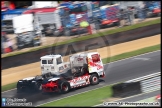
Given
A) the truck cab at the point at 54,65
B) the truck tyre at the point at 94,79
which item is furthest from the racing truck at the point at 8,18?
the truck tyre at the point at 94,79

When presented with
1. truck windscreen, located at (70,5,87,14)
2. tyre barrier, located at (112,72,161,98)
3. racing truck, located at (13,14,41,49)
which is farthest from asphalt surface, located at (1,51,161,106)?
truck windscreen, located at (70,5,87,14)

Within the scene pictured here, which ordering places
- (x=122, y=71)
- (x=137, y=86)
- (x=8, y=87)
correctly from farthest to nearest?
(x=122, y=71)
(x=8, y=87)
(x=137, y=86)

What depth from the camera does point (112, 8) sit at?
30266 mm

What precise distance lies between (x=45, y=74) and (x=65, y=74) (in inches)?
34.1

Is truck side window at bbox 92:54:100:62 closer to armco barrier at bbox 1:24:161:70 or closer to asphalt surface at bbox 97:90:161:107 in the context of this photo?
asphalt surface at bbox 97:90:161:107

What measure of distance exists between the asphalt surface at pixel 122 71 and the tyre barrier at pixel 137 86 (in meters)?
2.63

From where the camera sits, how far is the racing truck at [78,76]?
17.8 m

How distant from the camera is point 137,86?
16.0 metres

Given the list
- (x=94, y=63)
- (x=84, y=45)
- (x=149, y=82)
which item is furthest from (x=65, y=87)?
(x=84, y=45)

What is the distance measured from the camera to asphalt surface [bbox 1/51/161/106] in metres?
17.7

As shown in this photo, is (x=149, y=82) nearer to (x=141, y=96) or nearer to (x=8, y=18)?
(x=141, y=96)

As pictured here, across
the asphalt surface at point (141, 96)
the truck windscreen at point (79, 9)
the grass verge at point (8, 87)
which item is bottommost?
the grass verge at point (8, 87)

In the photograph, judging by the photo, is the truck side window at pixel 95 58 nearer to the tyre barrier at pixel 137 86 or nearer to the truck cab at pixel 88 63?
the truck cab at pixel 88 63

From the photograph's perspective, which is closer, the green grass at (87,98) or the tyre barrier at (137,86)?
the tyre barrier at (137,86)
